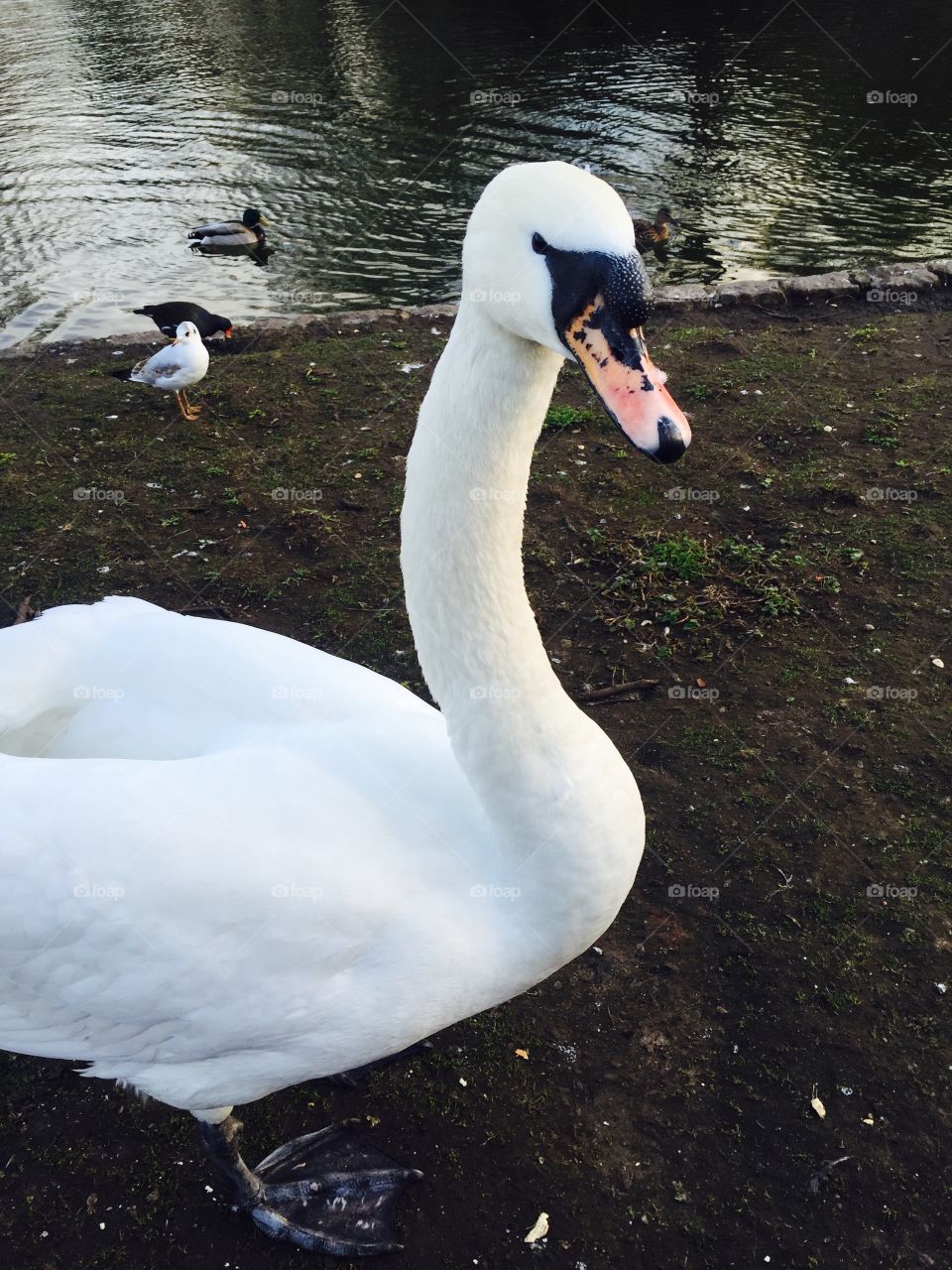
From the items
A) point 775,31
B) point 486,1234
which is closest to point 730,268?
point 486,1234

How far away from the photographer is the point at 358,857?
246cm

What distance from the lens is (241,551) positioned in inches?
220

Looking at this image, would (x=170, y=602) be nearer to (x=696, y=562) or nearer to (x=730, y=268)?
(x=696, y=562)

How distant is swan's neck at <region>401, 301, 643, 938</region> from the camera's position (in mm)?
2293
